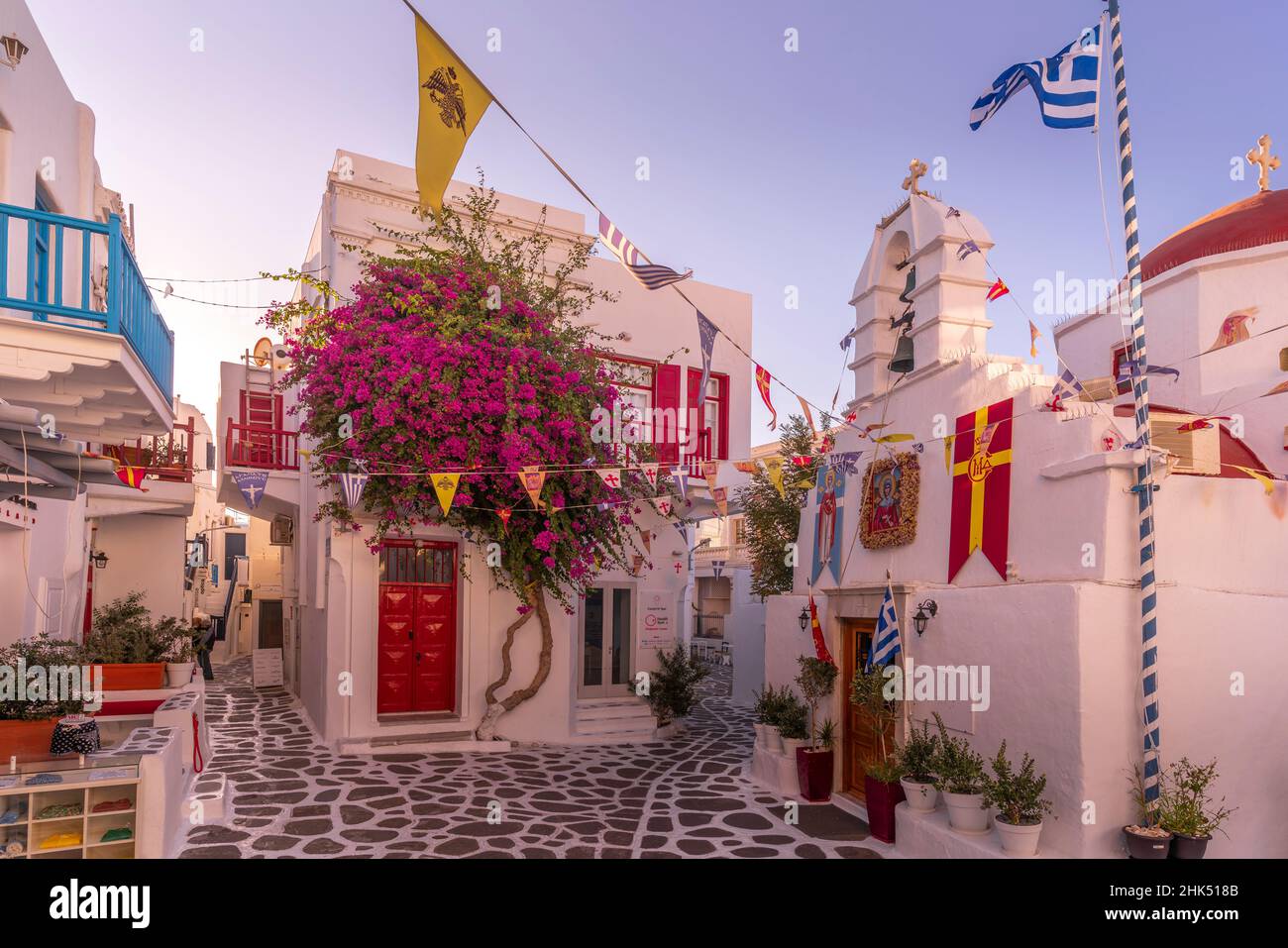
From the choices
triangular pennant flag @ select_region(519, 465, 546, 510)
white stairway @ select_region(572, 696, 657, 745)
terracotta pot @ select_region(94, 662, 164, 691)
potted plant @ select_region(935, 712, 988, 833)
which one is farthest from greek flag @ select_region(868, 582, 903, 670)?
terracotta pot @ select_region(94, 662, 164, 691)

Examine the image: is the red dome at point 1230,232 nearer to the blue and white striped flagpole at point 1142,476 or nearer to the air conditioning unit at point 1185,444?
the air conditioning unit at point 1185,444

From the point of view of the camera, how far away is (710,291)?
18109 millimetres

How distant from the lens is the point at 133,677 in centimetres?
1048

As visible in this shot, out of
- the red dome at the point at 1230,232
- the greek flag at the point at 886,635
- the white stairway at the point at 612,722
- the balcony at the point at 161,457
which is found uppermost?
the red dome at the point at 1230,232

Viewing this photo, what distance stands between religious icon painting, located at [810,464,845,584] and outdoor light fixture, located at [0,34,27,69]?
991cm

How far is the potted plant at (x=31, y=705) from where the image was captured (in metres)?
7.39

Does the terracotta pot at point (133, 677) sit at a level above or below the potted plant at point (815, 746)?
above

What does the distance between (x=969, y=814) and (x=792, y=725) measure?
147 inches

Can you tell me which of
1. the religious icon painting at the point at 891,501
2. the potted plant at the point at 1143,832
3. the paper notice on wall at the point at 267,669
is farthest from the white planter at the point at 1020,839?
the paper notice on wall at the point at 267,669

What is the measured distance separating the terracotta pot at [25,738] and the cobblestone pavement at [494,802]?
169 cm

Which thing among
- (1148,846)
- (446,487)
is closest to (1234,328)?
(1148,846)

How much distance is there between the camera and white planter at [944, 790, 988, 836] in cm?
784
